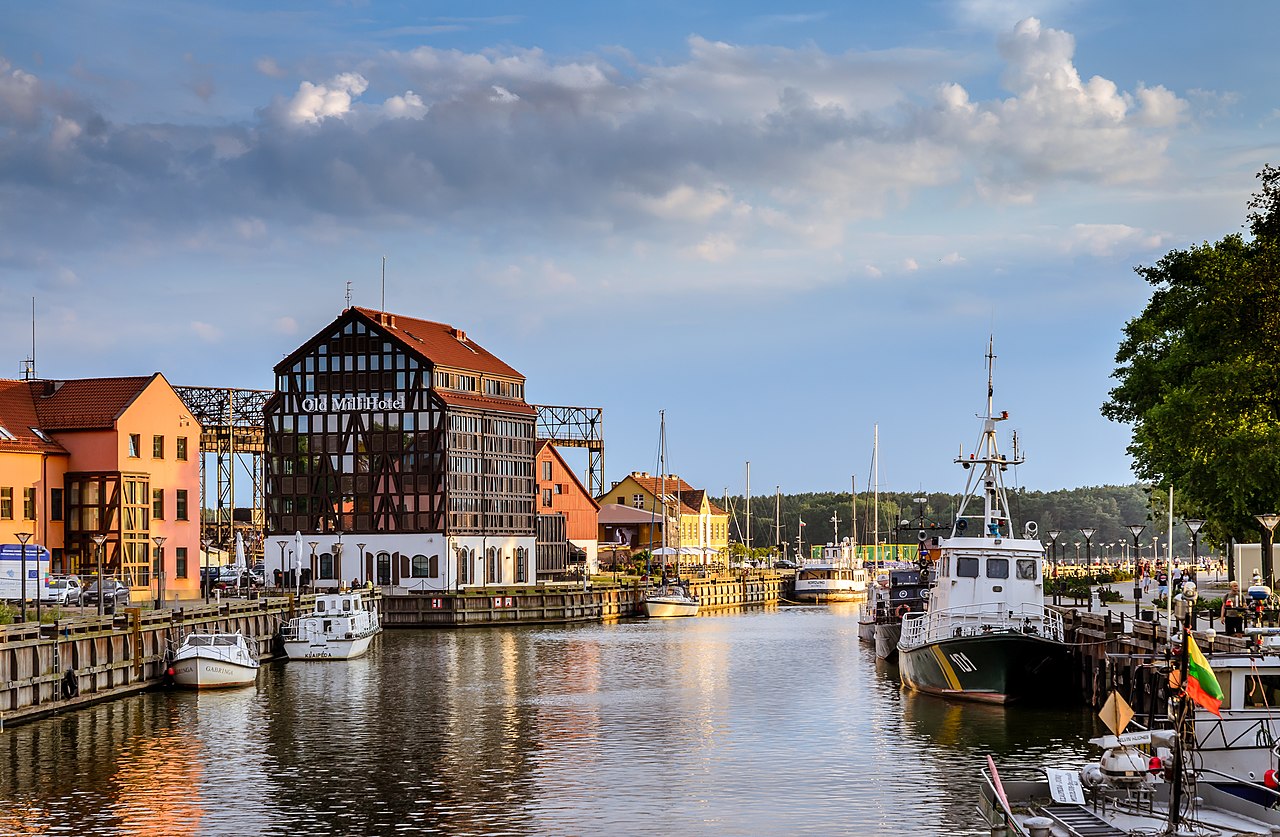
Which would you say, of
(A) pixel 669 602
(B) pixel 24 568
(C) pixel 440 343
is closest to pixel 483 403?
(C) pixel 440 343

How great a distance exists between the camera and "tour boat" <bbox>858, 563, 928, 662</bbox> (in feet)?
246

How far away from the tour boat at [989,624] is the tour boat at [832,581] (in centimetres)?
9888

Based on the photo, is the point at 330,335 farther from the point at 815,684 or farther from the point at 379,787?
the point at 379,787

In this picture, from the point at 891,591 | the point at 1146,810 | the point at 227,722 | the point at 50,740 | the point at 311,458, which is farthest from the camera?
the point at 311,458

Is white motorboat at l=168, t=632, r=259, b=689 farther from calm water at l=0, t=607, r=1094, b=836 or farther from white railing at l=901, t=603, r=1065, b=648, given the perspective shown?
white railing at l=901, t=603, r=1065, b=648

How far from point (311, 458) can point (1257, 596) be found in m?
94.1

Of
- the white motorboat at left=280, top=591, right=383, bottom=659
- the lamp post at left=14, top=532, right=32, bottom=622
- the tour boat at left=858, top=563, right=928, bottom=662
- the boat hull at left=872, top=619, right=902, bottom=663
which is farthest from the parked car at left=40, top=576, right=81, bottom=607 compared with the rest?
the tour boat at left=858, top=563, right=928, bottom=662

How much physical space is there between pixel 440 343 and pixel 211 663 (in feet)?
252

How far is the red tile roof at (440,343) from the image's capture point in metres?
130

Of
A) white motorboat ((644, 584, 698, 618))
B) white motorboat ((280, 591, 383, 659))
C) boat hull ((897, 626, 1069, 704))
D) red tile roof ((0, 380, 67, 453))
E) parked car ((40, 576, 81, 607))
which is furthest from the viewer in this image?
white motorboat ((644, 584, 698, 618))

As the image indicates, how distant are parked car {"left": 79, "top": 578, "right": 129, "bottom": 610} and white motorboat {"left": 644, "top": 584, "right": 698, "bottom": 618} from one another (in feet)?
151

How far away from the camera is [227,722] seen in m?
51.9

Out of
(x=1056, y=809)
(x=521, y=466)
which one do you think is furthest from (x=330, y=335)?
(x=1056, y=809)

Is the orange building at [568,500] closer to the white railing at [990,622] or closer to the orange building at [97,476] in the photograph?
the orange building at [97,476]
